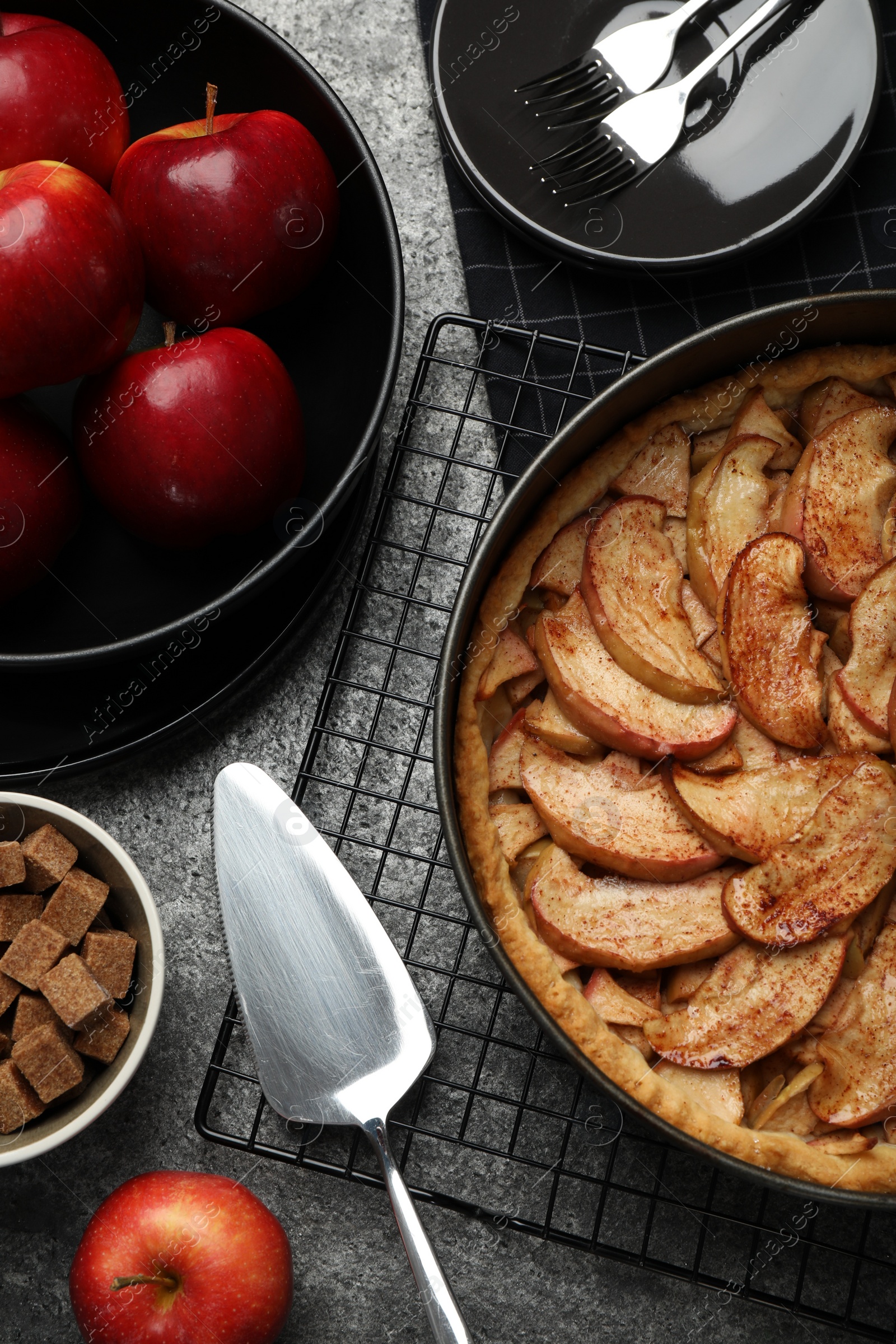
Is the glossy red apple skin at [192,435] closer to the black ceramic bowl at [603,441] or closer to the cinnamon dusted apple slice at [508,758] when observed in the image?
the black ceramic bowl at [603,441]

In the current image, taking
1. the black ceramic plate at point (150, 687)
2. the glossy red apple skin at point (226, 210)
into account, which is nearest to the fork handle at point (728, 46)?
the glossy red apple skin at point (226, 210)

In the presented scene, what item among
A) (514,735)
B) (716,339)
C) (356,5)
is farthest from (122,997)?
(356,5)

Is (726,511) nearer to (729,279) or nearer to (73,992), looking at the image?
(729,279)

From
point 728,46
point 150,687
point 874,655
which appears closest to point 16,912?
point 150,687

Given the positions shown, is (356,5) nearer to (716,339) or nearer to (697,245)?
(697,245)

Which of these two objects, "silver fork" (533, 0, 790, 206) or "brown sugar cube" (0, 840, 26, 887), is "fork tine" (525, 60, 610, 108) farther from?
"brown sugar cube" (0, 840, 26, 887)
